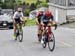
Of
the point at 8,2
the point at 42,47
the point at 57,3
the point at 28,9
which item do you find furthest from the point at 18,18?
the point at 8,2

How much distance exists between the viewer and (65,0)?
120 feet

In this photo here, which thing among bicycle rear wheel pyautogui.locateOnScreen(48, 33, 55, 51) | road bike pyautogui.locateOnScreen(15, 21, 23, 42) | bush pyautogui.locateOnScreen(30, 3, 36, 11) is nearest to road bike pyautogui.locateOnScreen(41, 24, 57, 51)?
bicycle rear wheel pyautogui.locateOnScreen(48, 33, 55, 51)

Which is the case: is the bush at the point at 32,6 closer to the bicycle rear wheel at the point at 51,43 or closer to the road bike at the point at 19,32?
the road bike at the point at 19,32

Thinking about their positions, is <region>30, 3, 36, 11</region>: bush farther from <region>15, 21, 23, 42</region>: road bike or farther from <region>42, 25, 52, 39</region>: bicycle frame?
<region>42, 25, 52, 39</region>: bicycle frame

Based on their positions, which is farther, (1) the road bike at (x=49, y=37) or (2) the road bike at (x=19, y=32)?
(2) the road bike at (x=19, y=32)

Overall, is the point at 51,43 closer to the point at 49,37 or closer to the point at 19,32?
the point at 49,37

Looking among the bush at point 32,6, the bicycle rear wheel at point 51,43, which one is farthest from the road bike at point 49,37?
the bush at point 32,6

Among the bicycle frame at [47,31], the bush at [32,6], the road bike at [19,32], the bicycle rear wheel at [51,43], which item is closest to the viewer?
the bicycle rear wheel at [51,43]

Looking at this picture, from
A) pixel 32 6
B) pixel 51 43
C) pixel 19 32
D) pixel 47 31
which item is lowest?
pixel 32 6

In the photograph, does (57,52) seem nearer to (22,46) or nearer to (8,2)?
(22,46)

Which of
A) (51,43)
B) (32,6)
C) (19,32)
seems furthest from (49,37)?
(32,6)

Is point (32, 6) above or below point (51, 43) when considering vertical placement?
below

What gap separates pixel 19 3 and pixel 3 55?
56703 mm

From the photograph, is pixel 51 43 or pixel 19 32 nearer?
pixel 51 43
